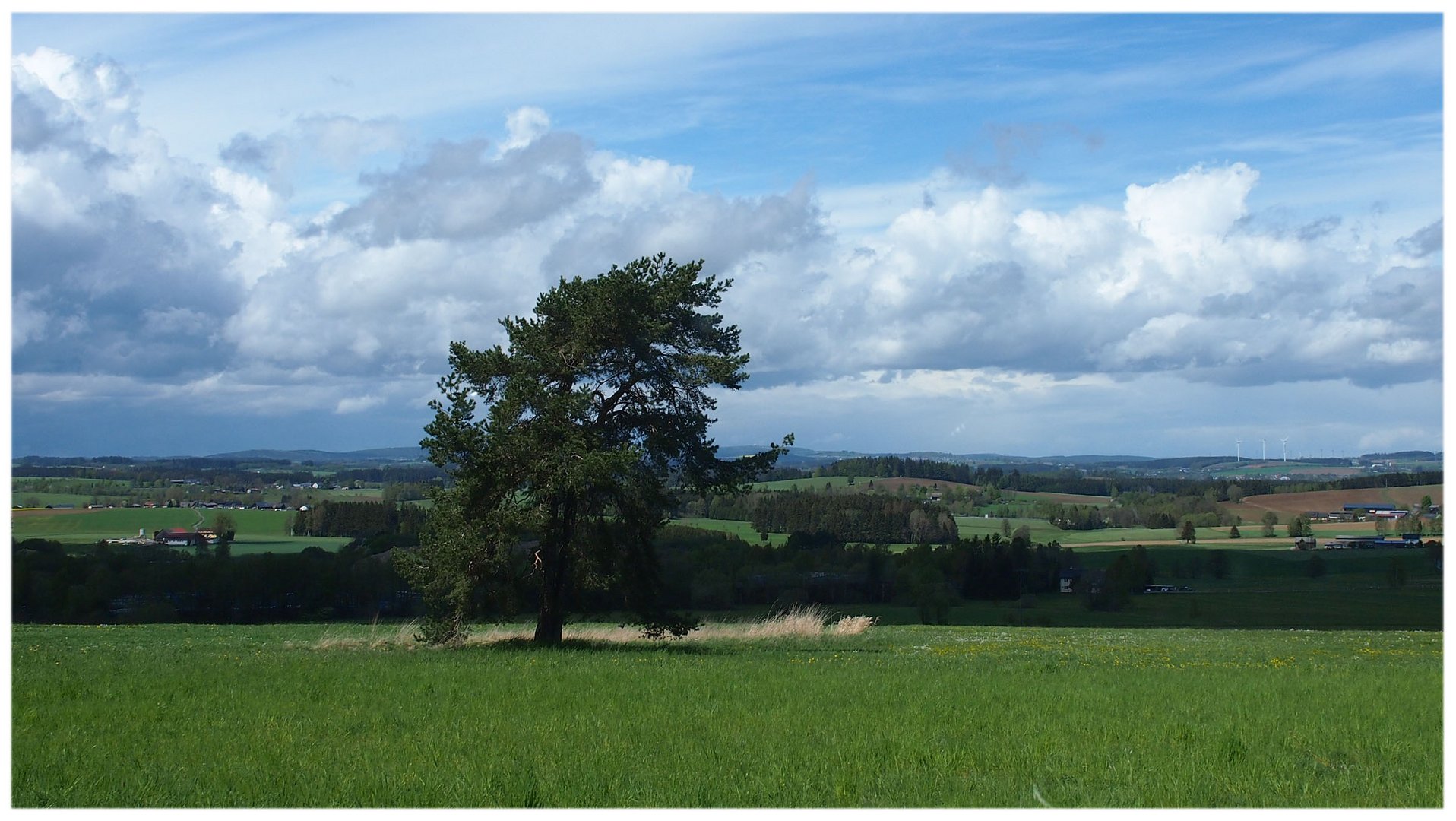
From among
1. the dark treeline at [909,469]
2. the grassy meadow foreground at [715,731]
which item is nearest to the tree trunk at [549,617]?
the grassy meadow foreground at [715,731]

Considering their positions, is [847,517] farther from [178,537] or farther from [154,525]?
[154,525]

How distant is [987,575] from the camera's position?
241 feet

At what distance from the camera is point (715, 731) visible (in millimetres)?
12680

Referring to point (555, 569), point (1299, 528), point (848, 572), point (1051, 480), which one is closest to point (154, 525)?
point (848, 572)

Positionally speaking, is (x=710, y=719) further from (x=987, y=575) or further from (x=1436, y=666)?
(x=987, y=575)

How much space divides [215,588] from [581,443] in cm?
4014

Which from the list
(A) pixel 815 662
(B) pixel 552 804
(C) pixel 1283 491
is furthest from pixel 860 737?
(C) pixel 1283 491

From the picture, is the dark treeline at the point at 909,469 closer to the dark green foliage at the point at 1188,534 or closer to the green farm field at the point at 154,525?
the dark green foliage at the point at 1188,534

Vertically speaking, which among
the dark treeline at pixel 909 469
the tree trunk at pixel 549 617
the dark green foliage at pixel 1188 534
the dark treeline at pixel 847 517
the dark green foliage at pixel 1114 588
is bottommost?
the dark green foliage at pixel 1114 588

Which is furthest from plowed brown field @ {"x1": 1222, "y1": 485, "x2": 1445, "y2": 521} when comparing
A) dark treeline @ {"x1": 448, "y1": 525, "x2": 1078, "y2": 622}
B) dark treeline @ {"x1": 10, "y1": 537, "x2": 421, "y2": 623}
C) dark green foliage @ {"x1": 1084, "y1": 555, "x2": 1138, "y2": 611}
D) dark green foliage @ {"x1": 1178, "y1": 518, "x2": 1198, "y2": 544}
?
dark treeline @ {"x1": 10, "y1": 537, "x2": 421, "y2": 623}

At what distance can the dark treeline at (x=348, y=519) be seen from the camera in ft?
252

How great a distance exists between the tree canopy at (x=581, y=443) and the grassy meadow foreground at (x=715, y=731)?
3.53 metres

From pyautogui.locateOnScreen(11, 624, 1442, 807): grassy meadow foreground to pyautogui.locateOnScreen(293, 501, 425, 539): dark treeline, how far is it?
183ft

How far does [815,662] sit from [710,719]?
7.78 m
